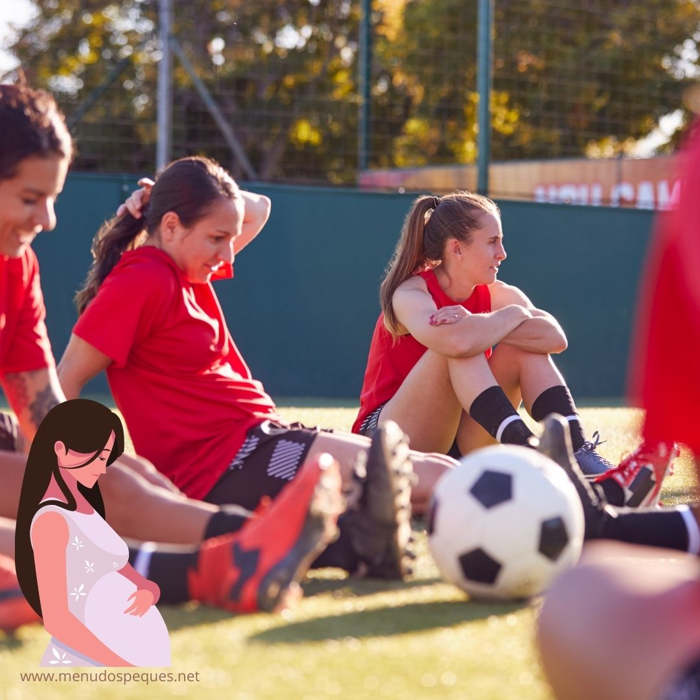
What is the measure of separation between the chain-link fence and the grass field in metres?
18.6

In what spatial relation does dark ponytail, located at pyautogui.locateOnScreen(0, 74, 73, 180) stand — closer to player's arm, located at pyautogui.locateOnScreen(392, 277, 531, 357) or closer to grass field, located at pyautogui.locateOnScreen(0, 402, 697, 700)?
grass field, located at pyautogui.locateOnScreen(0, 402, 697, 700)

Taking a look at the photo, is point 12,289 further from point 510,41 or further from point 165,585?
point 510,41

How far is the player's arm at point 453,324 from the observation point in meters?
4.50

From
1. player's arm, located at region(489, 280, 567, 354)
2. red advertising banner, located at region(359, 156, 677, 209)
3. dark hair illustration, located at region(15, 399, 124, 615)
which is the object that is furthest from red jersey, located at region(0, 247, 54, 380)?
red advertising banner, located at region(359, 156, 677, 209)

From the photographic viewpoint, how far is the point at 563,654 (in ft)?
6.40

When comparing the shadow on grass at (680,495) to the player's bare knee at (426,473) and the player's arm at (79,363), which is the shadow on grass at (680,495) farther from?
the player's arm at (79,363)

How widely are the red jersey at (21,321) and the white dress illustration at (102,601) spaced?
0.50 metres

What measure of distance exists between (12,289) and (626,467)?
6.58ft

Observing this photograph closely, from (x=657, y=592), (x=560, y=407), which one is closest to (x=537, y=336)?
(x=560, y=407)

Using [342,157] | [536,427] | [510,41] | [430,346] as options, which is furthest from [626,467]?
[342,157]

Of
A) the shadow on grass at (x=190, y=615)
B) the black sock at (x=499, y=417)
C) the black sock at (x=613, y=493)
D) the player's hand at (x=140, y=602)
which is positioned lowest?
the black sock at (x=613, y=493)

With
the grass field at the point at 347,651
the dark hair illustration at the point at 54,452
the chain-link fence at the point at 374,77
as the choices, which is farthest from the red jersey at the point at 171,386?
the chain-link fence at the point at 374,77

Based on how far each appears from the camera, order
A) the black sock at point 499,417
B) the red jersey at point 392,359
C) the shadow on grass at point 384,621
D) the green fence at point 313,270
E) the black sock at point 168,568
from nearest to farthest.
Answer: the shadow on grass at point 384,621 < the black sock at point 168,568 < the black sock at point 499,417 < the red jersey at point 392,359 < the green fence at point 313,270

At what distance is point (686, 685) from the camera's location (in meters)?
1.72
